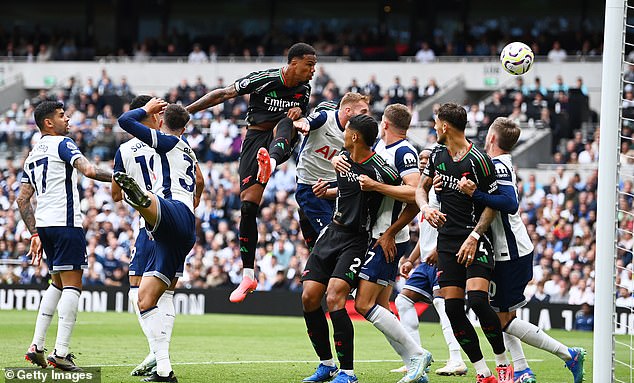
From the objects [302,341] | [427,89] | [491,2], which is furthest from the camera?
[491,2]

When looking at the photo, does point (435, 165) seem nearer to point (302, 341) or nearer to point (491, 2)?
point (302, 341)

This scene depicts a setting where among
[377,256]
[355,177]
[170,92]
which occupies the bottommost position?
[377,256]

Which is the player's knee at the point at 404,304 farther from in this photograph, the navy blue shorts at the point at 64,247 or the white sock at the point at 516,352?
the navy blue shorts at the point at 64,247

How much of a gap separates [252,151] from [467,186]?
2880 millimetres

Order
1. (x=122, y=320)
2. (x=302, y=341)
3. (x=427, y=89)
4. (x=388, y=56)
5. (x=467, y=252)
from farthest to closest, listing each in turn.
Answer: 1. (x=388, y=56)
2. (x=427, y=89)
3. (x=122, y=320)
4. (x=302, y=341)
5. (x=467, y=252)

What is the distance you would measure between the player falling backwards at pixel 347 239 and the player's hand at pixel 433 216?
622 millimetres

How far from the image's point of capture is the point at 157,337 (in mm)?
8859

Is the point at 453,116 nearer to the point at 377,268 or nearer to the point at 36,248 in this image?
the point at 377,268

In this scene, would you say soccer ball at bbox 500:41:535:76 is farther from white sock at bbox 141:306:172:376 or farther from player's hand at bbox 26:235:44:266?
player's hand at bbox 26:235:44:266

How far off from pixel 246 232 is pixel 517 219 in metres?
2.87

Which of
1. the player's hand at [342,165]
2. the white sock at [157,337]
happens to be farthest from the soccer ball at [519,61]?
the white sock at [157,337]

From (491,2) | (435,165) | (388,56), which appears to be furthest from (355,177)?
(491,2)

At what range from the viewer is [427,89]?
28.6 metres

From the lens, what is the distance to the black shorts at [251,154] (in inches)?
410
